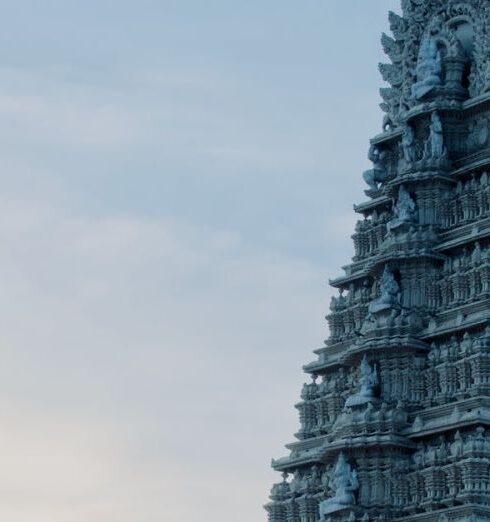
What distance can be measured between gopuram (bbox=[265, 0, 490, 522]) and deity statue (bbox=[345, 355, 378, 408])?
5 cm

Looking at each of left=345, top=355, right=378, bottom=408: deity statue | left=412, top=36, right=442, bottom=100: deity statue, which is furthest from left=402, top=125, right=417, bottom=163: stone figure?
left=345, top=355, right=378, bottom=408: deity statue

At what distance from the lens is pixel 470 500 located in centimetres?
6606

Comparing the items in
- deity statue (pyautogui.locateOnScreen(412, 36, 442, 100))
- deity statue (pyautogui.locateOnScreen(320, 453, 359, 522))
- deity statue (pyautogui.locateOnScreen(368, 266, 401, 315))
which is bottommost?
deity statue (pyautogui.locateOnScreen(320, 453, 359, 522))

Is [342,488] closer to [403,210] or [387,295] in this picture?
[387,295]

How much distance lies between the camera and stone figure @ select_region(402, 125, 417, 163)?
75688 mm

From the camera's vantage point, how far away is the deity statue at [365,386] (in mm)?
71250

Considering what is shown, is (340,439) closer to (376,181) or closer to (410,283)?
(410,283)

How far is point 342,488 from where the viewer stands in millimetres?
69812

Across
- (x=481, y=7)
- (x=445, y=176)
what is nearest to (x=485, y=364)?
(x=445, y=176)

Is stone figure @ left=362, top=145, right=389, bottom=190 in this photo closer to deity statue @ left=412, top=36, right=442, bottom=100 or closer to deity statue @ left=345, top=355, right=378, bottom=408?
deity statue @ left=412, top=36, right=442, bottom=100

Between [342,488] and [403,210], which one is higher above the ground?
[403,210]

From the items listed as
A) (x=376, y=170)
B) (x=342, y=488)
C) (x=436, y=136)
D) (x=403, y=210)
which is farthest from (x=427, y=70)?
(x=342, y=488)

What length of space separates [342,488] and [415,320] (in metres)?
6.90

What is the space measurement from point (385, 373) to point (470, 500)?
24.9 feet
